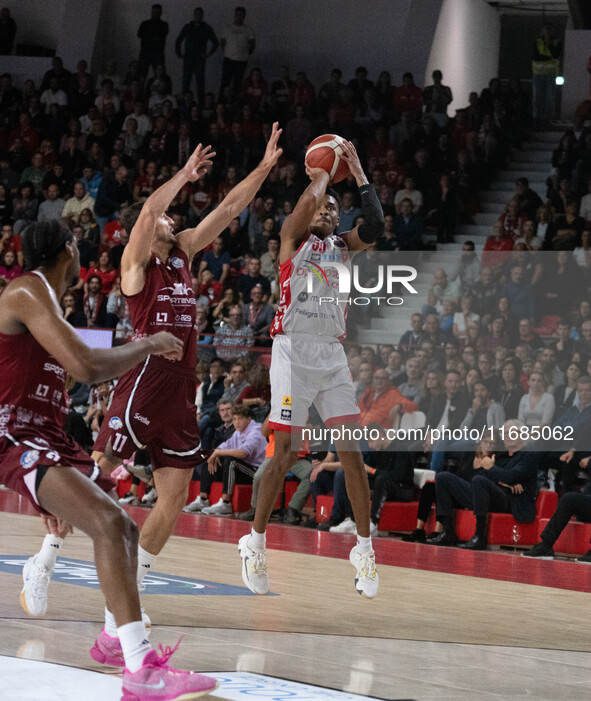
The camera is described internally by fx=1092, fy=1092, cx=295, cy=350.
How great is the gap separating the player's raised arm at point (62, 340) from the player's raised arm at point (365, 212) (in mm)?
2456

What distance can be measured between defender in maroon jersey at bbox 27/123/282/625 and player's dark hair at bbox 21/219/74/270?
1.40 metres

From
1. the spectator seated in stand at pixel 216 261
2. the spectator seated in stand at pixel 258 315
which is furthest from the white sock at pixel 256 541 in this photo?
the spectator seated in stand at pixel 216 261

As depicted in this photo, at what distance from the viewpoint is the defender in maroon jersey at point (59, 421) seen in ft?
11.5

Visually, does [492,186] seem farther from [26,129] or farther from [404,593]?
[404,593]

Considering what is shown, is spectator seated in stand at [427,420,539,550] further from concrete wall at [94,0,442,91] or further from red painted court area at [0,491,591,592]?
concrete wall at [94,0,442,91]

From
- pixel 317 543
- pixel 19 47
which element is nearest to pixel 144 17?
pixel 19 47

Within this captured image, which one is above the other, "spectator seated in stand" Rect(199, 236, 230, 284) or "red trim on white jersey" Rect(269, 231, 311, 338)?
"red trim on white jersey" Rect(269, 231, 311, 338)

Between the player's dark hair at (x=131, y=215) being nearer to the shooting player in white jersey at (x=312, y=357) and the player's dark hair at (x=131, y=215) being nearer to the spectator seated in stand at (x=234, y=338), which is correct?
the shooting player in white jersey at (x=312, y=357)

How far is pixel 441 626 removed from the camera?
548cm

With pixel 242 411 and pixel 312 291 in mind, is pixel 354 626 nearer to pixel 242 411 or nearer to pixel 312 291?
pixel 312 291

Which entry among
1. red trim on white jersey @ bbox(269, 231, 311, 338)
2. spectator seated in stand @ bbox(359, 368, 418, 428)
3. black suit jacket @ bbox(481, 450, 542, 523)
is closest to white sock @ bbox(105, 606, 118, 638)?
red trim on white jersey @ bbox(269, 231, 311, 338)

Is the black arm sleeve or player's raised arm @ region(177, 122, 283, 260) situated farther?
the black arm sleeve

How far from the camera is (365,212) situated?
5.89 meters

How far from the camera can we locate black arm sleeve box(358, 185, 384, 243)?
231 inches
